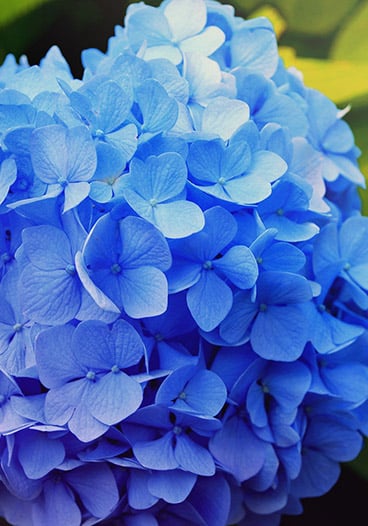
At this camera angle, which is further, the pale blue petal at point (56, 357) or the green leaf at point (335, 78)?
the green leaf at point (335, 78)

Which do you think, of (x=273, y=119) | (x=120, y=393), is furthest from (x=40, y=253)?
(x=273, y=119)

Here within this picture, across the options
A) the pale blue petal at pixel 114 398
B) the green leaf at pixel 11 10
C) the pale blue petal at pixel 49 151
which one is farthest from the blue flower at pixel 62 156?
the green leaf at pixel 11 10

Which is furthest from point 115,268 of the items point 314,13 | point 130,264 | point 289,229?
point 314,13

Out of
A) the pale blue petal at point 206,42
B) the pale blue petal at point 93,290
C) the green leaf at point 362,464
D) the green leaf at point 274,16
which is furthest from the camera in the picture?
the green leaf at point 274,16

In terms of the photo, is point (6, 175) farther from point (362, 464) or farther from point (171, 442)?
point (362, 464)

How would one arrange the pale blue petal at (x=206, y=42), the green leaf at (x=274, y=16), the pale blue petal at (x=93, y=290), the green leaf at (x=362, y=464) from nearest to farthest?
the pale blue petal at (x=93, y=290) → the pale blue petal at (x=206, y=42) → the green leaf at (x=362, y=464) → the green leaf at (x=274, y=16)

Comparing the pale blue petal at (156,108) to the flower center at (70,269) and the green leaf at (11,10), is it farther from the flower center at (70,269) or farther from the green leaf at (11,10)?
the green leaf at (11,10)
